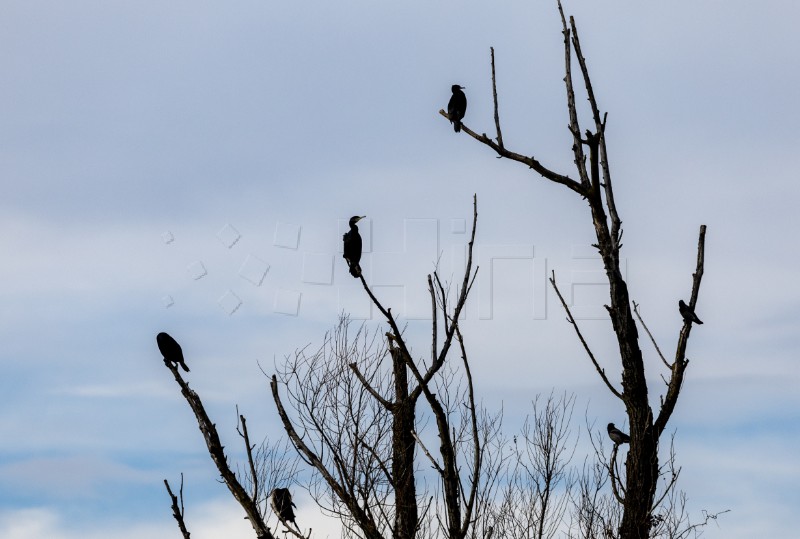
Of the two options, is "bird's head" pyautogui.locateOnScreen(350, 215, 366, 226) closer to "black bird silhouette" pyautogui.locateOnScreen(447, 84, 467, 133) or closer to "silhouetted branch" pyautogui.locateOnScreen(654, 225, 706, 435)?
"black bird silhouette" pyautogui.locateOnScreen(447, 84, 467, 133)

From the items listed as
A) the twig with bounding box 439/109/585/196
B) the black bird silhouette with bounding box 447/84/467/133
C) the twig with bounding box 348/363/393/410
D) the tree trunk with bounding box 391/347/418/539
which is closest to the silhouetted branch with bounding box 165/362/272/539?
the twig with bounding box 348/363/393/410

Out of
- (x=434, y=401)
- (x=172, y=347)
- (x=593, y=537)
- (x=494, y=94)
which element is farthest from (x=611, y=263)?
(x=593, y=537)

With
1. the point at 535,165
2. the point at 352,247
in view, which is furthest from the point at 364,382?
the point at 352,247

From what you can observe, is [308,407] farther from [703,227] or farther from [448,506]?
[448,506]

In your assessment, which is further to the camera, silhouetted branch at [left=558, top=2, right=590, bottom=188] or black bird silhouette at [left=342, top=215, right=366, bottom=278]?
black bird silhouette at [left=342, top=215, right=366, bottom=278]

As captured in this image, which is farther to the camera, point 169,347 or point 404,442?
point 404,442

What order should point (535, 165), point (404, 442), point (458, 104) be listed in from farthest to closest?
point (458, 104) → point (404, 442) → point (535, 165)

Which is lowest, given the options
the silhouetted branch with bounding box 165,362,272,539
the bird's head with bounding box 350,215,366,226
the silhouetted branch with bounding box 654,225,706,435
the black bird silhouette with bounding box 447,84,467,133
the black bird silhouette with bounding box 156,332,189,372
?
the silhouetted branch with bounding box 165,362,272,539

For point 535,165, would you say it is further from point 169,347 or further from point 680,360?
point 169,347

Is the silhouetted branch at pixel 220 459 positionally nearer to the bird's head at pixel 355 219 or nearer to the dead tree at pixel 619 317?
the dead tree at pixel 619 317

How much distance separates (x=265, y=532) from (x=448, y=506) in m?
0.94

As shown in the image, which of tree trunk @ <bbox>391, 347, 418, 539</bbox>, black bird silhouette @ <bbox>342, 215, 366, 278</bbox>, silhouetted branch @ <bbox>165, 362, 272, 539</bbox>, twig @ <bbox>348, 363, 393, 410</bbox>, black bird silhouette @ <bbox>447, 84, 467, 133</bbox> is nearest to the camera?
silhouetted branch @ <bbox>165, 362, 272, 539</bbox>

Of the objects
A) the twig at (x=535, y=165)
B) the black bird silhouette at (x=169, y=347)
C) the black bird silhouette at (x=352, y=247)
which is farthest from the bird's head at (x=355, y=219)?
the twig at (x=535, y=165)

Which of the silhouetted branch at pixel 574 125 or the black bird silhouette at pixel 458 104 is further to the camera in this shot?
the black bird silhouette at pixel 458 104
